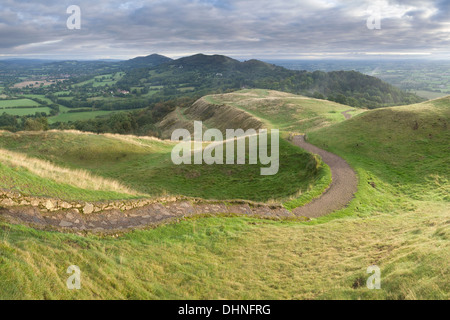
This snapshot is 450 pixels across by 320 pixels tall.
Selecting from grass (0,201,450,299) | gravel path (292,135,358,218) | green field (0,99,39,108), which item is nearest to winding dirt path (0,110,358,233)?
gravel path (292,135,358,218)

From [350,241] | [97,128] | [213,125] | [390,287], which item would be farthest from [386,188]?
[97,128]

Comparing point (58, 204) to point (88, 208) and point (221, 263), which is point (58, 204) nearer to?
point (88, 208)

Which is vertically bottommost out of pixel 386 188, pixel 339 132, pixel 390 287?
pixel 386 188

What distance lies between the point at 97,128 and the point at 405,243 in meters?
88.3

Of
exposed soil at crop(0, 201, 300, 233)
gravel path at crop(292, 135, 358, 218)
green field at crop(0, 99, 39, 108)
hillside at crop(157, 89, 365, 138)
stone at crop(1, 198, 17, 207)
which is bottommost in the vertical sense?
gravel path at crop(292, 135, 358, 218)

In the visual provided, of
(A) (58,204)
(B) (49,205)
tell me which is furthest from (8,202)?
(A) (58,204)

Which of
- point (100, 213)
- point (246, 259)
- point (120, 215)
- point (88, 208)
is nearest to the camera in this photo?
point (246, 259)

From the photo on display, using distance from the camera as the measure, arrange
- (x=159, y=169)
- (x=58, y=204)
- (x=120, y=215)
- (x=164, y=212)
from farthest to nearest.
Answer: (x=159, y=169), (x=164, y=212), (x=120, y=215), (x=58, y=204)

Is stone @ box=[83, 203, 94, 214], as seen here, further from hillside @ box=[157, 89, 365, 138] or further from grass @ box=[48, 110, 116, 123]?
grass @ box=[48, 110, 116, 123]

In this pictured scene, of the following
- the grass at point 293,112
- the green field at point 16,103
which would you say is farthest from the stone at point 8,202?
the green field at point 16,103
